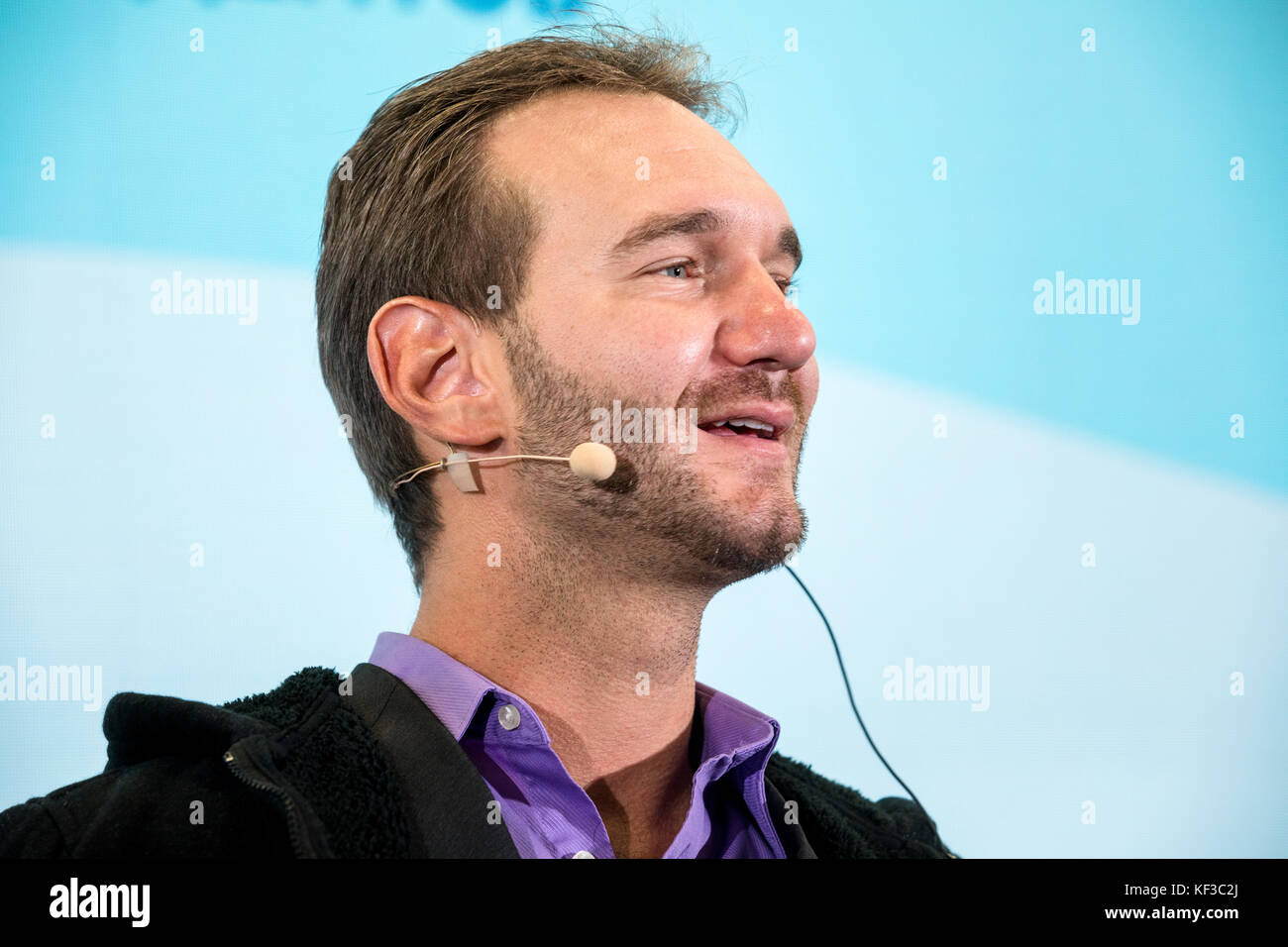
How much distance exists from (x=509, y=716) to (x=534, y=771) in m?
0.06

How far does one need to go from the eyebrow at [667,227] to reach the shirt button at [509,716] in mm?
522

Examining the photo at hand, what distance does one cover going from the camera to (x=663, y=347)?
4.06 ft

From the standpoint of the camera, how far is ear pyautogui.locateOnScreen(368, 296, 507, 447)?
1309mm

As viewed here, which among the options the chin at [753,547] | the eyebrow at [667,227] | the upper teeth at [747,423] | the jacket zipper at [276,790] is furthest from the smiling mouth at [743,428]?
the jacket zipper at [276,790]

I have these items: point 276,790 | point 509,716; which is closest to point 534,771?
point 509,716

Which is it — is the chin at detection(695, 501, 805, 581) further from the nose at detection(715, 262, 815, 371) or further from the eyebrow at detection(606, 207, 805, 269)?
the eyebrow at detection(606, 207, 805, 269)

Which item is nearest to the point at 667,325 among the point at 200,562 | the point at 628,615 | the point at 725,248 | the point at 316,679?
the point at 725,248

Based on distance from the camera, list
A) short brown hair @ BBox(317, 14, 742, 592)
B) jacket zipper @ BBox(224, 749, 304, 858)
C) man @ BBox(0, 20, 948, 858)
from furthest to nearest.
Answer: short brown hair @ BBox(317, 14, 742, 592), man @ BBox(0, 20, 948, 858), jacket zipper @ BBox(224, 749, 304, 858)

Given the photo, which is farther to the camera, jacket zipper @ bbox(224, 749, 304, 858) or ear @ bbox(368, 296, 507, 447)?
ear @ bbox(368, 296, 507, 447)

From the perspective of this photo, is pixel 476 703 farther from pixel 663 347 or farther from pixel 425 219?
pixel 425 219

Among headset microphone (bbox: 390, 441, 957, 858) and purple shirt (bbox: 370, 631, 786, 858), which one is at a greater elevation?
headset microphone (bbox: 390, 441, 957, 858)

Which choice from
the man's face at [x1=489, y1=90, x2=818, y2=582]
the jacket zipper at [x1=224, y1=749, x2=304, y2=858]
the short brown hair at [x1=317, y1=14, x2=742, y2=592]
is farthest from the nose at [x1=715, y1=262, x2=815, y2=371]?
the jacket zipper at [x1=224, y1=749, x2=304, y2=858]

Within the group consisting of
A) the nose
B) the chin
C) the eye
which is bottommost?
the chin

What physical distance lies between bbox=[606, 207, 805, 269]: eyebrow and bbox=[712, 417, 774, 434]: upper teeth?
0.22 m
